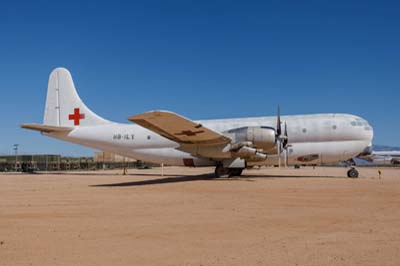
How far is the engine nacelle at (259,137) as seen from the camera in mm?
22078

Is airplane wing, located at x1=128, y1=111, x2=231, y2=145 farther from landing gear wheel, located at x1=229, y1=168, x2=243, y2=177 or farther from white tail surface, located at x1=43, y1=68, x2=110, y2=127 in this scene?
white tail surface, located at x1=43, y1=68, x2=110, y2=127

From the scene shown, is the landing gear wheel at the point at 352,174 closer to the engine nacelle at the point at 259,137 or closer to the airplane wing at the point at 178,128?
the engine nacelle at the point at 259,137

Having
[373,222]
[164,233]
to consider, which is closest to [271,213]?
[373,222]

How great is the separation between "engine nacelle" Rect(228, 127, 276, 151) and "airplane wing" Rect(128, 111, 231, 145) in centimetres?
88

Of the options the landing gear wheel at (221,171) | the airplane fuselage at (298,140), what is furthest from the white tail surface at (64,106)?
the landing gear wheel at (221,171)

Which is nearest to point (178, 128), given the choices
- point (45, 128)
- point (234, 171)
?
point (234, 171)

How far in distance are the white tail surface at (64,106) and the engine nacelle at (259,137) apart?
1171 cm

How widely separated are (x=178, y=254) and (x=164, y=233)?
160cm

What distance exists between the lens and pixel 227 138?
22438 millimetres

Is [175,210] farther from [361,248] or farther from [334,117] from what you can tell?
[334,117]

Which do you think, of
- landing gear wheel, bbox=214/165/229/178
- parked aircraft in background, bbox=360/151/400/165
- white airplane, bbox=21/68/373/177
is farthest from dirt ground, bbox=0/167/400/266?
parked aircraft in background, bbox=360/151/400/165

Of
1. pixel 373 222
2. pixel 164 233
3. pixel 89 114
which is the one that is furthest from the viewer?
pixel 89 114

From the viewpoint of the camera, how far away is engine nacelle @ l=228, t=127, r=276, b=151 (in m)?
22.1

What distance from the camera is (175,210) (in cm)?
1009
